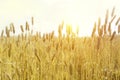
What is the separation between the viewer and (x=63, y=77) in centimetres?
271

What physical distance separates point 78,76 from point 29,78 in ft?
1.61

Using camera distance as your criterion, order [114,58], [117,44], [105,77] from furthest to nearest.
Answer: [117,44]
[114,58]
[105,77]

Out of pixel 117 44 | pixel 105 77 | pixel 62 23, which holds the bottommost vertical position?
pixel 105 77

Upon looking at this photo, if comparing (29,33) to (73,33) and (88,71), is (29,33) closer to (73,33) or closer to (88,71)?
(73,33)

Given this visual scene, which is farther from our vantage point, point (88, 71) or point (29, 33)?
point (29, 33)

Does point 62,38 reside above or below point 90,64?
above

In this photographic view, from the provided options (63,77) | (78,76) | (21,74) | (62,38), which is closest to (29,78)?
(21,74)

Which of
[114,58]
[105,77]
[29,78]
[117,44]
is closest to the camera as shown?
[29,78]

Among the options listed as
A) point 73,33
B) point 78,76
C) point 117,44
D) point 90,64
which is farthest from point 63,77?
point 117,44

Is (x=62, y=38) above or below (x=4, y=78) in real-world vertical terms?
above

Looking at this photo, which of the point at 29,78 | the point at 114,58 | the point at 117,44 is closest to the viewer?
the point at 29,78

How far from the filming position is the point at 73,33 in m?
3.15

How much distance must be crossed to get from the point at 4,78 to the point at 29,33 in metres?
0.86

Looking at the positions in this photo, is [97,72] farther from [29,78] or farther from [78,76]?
[29,78]
